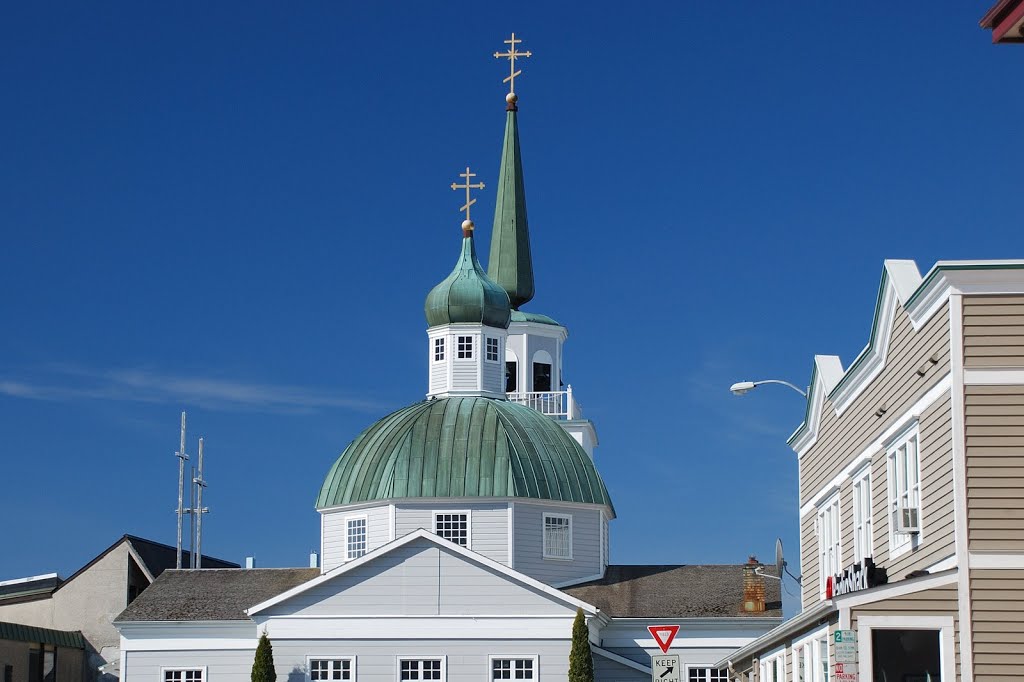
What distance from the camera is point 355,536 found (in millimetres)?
49406

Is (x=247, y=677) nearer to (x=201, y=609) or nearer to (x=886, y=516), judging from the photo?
(x=201, y=609)

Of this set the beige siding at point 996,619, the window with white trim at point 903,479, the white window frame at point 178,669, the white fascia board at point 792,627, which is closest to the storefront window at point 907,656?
the white fascia board at point 792,627

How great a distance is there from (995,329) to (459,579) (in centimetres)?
2453

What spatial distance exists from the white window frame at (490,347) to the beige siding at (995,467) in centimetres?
3176

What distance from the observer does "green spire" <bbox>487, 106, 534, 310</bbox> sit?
63.3 meters

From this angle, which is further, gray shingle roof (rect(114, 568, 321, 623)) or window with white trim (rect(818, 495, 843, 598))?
gray shingle roof (rect(114, 568, 321, 623))

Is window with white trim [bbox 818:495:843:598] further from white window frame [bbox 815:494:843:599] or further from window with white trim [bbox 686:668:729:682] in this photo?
window with white trim [bbox 686:668:729:682]

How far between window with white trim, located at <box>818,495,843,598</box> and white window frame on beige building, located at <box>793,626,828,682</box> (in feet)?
12.9

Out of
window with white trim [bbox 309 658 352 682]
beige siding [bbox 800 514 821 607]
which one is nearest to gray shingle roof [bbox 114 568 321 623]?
window with white trim [bbox 309 658 352 682]

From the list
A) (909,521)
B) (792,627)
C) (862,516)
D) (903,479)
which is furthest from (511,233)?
(909,521)

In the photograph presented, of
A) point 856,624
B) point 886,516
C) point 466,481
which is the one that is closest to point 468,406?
point 466,481

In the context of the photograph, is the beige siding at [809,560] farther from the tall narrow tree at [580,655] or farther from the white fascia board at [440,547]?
the white fascia board at [440,547]

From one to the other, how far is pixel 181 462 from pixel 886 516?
1603 inches

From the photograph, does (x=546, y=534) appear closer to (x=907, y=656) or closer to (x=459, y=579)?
(x=459, y=579)
